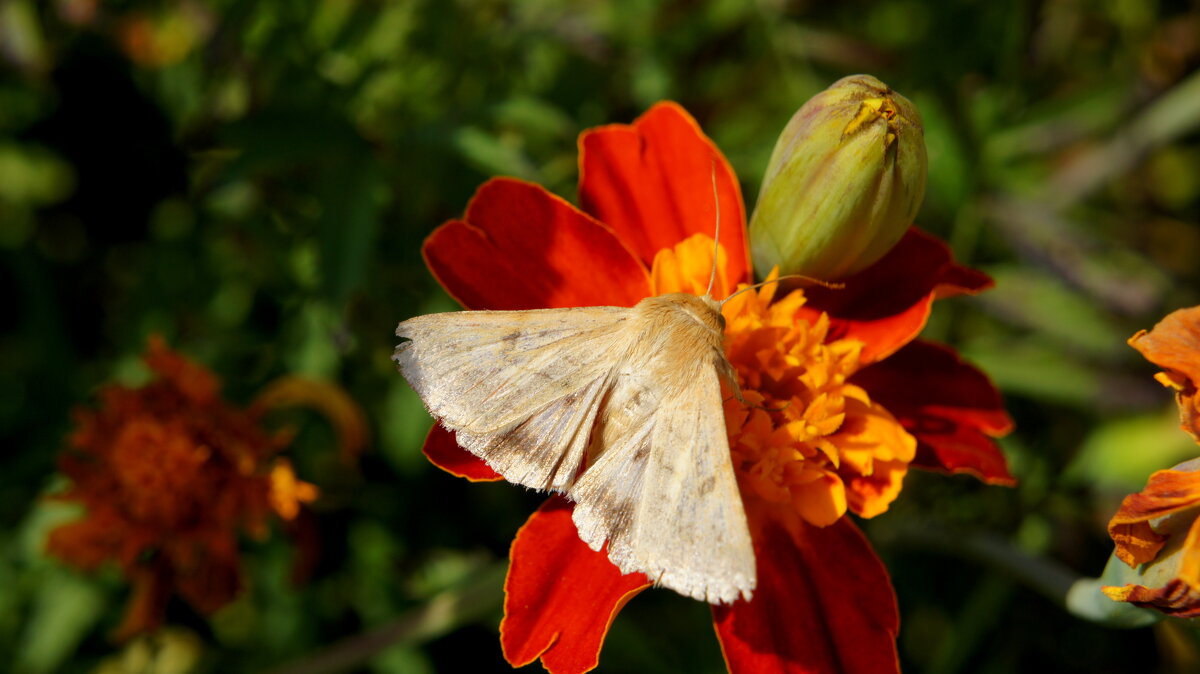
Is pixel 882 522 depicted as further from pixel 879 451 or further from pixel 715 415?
pixel 715 415

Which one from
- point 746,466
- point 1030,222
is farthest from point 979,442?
point 1030,222

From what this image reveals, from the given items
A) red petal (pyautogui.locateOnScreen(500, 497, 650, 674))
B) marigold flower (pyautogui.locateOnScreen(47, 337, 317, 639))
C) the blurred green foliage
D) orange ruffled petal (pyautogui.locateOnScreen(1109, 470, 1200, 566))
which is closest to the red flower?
red petal (pyautogui.locateOnScreen(500, 497, 650, 674))

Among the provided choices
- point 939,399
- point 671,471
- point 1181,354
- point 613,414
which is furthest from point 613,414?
point 1181,354

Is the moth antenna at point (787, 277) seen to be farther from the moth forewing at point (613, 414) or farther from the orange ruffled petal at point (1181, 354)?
the orange ruffled petal at point (1181, 354)

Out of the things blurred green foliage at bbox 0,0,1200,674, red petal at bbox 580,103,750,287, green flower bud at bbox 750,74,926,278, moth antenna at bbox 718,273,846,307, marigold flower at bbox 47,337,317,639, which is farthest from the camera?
blurred green foliage at bbox 0,0,1200,674

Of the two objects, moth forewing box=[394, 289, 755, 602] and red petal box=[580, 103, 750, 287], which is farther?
red petal box=[580, 103, 750, 287]

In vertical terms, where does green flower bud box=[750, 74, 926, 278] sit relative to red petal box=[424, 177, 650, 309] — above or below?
above

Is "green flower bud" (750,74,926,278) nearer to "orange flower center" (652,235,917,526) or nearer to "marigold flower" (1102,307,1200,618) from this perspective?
"orange flower center" (652,235,917,526)
